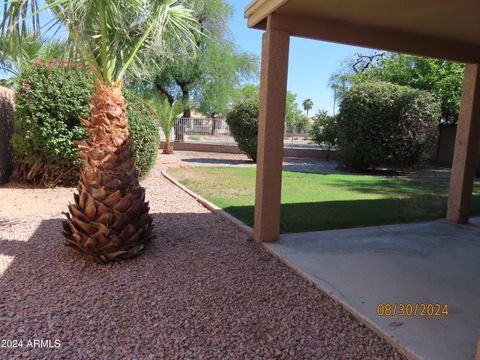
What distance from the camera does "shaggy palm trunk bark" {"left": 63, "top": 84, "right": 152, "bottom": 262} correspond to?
3697 millimetres

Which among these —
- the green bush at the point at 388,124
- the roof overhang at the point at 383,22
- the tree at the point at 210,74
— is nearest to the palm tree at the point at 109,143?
the roof overhang at the point at 383,22

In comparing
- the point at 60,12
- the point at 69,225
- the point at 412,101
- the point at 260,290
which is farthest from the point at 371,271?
the point at 412,101

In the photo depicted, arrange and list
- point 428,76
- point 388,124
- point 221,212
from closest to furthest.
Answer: point 221,212
point 388,124
point 428,76

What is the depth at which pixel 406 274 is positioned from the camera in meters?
3.63

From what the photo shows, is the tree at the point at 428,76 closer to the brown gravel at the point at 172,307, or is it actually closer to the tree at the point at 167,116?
the tree at the point at 167,116

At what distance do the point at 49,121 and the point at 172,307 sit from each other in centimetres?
590

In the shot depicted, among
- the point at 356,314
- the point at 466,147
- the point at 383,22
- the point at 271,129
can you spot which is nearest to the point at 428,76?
the point at 466,147

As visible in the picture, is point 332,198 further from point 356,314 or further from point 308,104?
point 308,104

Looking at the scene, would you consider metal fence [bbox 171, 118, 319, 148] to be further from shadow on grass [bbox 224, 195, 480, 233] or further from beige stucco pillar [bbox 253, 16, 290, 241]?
beige stucco pillar [bbox 253, 16, 290, 241]

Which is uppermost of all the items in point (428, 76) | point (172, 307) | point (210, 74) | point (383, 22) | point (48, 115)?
point (210, 74)

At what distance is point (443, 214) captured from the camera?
636cm

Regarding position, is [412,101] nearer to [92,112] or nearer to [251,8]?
[251,8]

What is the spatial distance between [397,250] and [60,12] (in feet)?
15.1

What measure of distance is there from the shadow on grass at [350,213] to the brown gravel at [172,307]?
1303 mm
